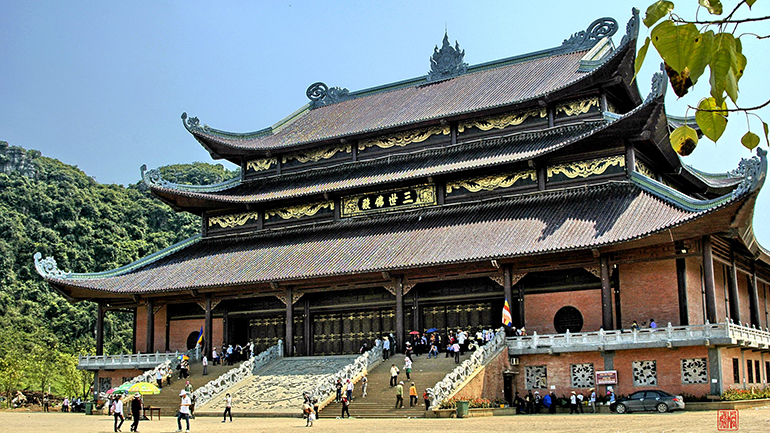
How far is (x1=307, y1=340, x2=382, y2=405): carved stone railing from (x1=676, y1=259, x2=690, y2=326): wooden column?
1106 cm

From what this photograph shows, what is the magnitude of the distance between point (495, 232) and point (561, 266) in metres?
3.17

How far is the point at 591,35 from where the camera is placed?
130 ft

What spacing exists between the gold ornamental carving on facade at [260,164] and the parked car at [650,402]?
2312 centimetres

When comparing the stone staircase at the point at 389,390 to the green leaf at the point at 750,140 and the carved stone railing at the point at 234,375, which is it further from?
the green leaf at the point at 750,140

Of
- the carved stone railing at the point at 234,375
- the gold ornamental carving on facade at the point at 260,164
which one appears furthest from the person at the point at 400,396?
the gold ornamental carving on facade at the point at 260,164

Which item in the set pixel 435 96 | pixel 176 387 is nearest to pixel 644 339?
pixel 176 387

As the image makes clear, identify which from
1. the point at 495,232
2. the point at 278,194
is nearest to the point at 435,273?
the point at 495,232

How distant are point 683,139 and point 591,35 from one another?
38.6m

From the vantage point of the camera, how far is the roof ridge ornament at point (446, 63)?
43625 mm

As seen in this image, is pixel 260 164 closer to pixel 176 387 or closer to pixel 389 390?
pixel 176 387

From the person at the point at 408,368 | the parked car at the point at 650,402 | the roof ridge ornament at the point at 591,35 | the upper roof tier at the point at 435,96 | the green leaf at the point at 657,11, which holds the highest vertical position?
the roof ridge ornament at the point at 591,35

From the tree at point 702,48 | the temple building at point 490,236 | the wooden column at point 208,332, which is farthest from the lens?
the wooden column at point 208,332

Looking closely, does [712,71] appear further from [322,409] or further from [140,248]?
[140,248]

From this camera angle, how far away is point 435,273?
31.0 metres
